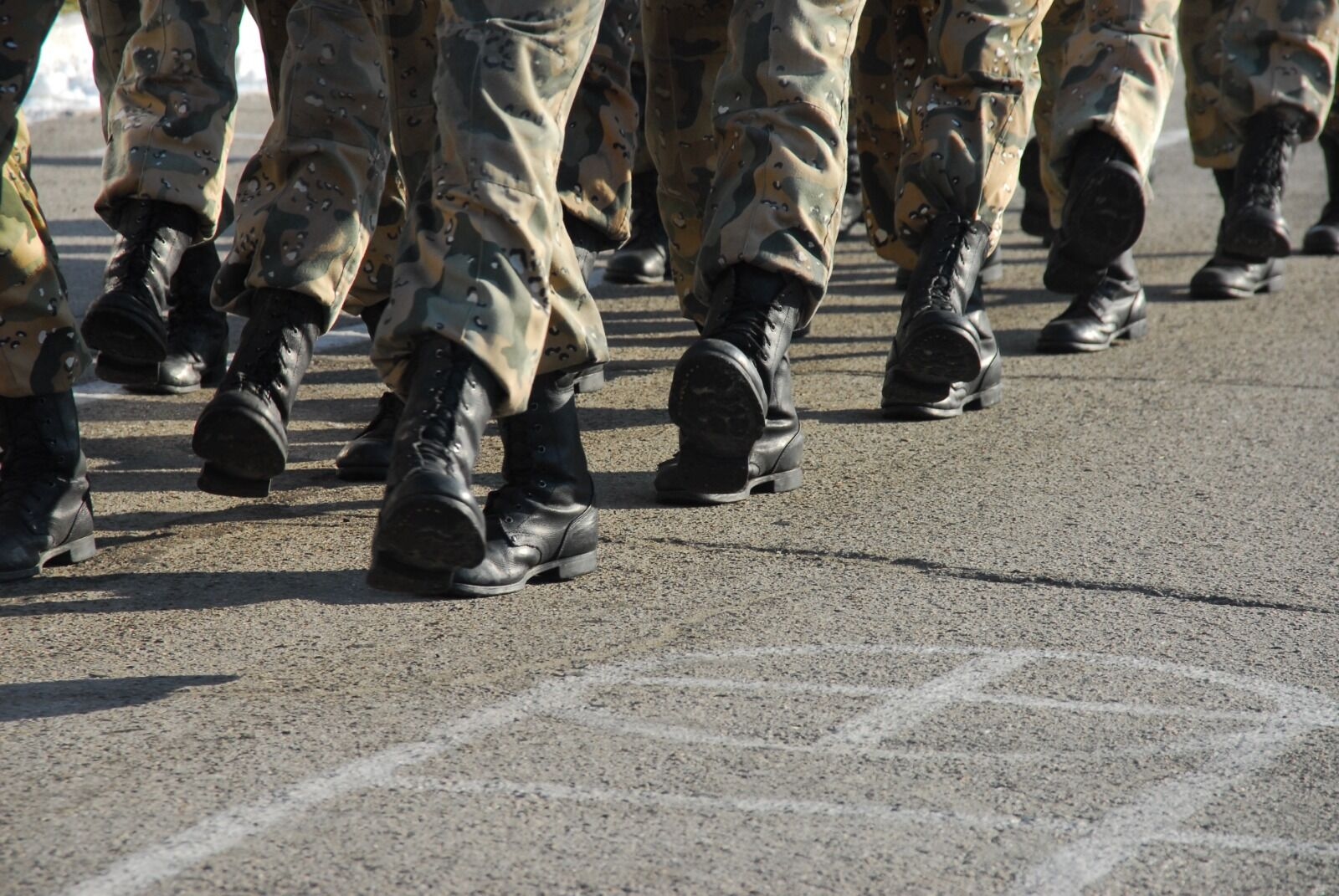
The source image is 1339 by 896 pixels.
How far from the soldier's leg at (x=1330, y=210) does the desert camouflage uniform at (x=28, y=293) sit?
203 inches

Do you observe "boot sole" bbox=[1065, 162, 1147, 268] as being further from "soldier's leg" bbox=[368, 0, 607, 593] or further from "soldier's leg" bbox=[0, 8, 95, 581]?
"soldier's leg" bbox=[0, 8, 95, 581]

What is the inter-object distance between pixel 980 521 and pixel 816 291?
542 mm

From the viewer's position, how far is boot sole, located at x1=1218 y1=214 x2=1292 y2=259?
5.33m

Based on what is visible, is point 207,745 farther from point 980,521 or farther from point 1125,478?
point 1125,478

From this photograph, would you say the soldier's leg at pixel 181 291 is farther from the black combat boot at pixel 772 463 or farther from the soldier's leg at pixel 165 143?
the black combat boot at pixel 772 463

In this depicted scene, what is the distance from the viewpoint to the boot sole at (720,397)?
9.75 ft

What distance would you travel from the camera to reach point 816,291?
128 inches

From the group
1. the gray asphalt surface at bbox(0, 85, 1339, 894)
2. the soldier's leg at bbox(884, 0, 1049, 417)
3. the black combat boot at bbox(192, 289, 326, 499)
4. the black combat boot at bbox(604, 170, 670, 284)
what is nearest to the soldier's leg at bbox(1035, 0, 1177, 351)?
the soldier's leg at bbox(884, 0, 1049, 417)

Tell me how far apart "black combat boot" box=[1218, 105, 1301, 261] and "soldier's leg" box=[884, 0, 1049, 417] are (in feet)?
5.73

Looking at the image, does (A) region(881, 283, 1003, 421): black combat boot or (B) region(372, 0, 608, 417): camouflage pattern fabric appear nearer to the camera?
(B) region(372, 0, 608, 417): camouflage pattern fabric

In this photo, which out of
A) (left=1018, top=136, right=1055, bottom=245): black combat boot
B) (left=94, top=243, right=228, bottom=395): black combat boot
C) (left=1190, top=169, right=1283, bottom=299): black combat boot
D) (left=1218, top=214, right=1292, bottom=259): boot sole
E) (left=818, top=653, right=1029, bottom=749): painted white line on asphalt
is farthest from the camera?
(left=1018, top=136, right=1055, bottom=245): black combat boot

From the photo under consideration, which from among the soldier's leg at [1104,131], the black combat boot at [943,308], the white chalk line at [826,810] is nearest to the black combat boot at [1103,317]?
the soldier's leg at [1104,131]

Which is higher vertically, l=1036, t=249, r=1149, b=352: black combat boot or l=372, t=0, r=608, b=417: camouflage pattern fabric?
l=372, t=0, r=608, b=417: camouflage pattern fabric

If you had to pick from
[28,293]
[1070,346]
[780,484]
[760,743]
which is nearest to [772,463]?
[780,484]
